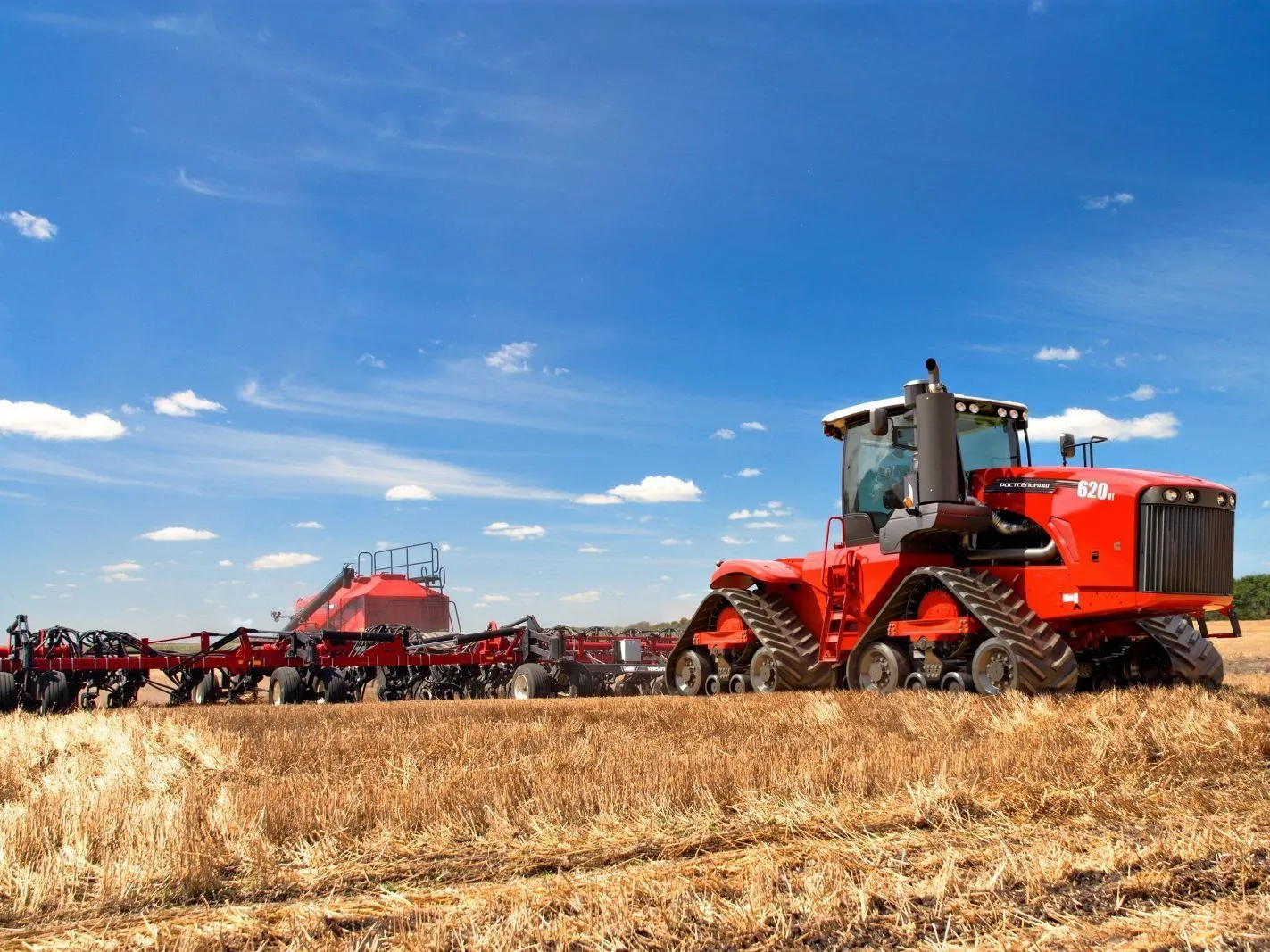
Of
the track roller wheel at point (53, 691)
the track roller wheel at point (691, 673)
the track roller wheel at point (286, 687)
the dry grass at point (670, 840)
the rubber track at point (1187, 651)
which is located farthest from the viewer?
the track roller wheel at point (286, 687)

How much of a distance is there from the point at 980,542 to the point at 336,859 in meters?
7.08

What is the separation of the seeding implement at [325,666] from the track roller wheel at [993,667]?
25.4ft

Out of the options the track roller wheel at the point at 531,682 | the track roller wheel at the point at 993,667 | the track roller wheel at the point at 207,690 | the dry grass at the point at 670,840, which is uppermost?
the track roller wheel at the point at 993,667

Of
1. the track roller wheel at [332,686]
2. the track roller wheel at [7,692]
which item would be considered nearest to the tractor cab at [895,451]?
the track roller wheel at [332,686]

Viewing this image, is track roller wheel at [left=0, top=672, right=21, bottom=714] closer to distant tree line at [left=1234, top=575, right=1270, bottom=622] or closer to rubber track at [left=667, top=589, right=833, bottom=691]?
rubber track at [left=667, top=589, right=833, bottom=691]

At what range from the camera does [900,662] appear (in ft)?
31.1

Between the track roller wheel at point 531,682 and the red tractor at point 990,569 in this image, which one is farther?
the track roller wheel at point 531,682

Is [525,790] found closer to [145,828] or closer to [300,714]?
[145,828]

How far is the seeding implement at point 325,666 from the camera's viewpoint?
15.7 m

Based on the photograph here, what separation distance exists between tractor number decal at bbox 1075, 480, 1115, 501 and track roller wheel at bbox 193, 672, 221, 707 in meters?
13.5

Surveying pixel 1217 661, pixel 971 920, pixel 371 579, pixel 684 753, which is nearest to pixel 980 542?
pixel 1217 661

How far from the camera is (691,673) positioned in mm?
12797

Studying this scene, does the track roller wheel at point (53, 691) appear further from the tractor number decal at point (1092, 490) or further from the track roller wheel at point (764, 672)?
the tractor number decal at point (1092, 490)

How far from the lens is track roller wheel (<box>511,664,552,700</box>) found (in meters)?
15.2
